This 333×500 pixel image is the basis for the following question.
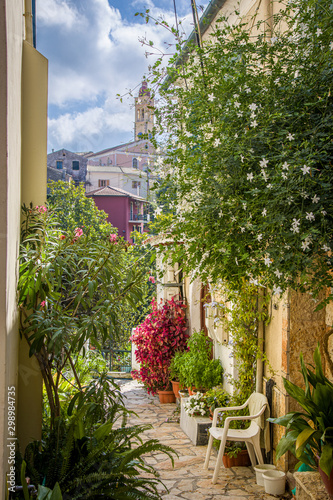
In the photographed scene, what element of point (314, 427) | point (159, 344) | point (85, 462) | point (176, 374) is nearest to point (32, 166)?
point (85, 462)

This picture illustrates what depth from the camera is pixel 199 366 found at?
7859 millimetres

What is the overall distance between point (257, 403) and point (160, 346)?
170 inches

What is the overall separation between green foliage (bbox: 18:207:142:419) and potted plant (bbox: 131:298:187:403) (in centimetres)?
520

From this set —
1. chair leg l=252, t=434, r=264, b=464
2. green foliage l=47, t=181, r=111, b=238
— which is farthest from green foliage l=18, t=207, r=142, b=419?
green foliage l=47, t=181, r=111, b=238

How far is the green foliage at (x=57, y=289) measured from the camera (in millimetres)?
3965

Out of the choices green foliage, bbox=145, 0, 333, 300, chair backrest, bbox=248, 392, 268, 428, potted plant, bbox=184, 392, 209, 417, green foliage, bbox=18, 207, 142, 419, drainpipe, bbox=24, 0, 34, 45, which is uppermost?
drainpipe, bbox=24, 0, 34, 45

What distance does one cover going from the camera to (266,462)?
18.1ft

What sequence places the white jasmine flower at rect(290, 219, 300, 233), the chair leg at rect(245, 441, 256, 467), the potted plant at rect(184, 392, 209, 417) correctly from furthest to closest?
the potted plant at rect(184, 392, 209, 417) → the chair leg at rect(245, 441, 256, 467) → the white jasmine flower at rect(290, 219, 300, 233)

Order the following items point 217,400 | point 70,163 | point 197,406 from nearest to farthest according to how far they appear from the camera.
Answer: point 217,400, point 197,406, point 70,163

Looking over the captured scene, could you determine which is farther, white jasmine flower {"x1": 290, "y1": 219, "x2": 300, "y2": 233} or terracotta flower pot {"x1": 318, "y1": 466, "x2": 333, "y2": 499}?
terracotta flower pot {"x1": 318, "y1": 466, "x2": 333, "y2": 499}

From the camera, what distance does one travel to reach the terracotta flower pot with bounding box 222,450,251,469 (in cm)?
581

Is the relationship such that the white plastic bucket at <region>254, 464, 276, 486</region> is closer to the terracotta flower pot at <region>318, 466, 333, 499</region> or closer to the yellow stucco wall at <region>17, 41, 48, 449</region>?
the terracotta flower pot at <region>318, 466, 333, 499</region>

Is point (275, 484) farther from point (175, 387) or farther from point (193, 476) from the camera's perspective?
point (175, 387)

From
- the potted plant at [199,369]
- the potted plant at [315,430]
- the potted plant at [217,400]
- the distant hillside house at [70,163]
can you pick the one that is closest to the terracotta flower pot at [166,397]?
the potted plant at [199,369]
